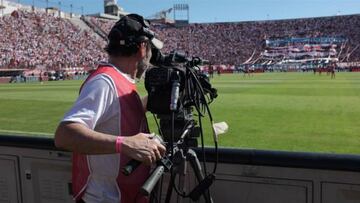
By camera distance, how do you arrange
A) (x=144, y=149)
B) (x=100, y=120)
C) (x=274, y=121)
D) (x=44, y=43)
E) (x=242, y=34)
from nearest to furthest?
(x=144, y=149), (x=100, y=120), (x=274, y=121), (x=44, y=43), (x=242, y=34)

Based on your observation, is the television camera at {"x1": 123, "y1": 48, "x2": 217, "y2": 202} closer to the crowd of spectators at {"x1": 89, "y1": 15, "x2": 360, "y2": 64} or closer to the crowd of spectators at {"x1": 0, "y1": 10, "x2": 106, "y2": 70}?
the crowd of spectators at {"x1": 0, "y1": 10, "x2": 106, "y2": 70}

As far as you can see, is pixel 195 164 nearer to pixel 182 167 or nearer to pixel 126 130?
pixel 182 167

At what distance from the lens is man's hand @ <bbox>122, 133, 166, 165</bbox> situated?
2.13 metres

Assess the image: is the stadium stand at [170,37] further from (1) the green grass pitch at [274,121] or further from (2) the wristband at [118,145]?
(2) the wristband at [118,145]

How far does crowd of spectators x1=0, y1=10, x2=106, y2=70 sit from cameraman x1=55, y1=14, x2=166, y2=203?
174 ft

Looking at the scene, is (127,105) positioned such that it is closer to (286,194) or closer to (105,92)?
(105,92)

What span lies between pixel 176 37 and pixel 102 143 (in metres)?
93.2

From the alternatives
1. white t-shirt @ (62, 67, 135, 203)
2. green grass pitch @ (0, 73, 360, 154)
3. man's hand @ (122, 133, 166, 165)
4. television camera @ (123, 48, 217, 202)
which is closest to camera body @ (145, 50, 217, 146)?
television camera @ (123, 48, 217, 202)

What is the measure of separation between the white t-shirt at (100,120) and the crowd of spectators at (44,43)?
53024 millimetres

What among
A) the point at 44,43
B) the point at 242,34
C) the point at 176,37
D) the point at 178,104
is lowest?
the point at 178,104

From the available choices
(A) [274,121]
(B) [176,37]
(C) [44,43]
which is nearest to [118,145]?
(A) [274,121]

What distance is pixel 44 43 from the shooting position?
211ft

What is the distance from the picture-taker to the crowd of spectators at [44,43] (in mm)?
57469

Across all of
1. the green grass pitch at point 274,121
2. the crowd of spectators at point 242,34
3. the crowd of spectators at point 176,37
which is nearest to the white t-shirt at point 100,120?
the green grass pitch at point 274,121
